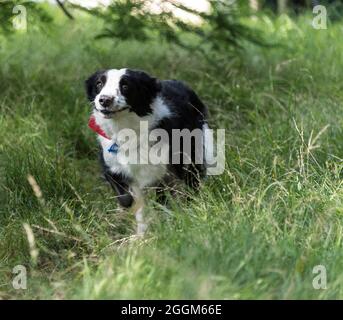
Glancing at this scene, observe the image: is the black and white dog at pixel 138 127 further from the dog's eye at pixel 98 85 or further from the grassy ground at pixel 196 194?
the grassy ground at pixel 196 194

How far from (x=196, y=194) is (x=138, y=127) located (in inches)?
23.9

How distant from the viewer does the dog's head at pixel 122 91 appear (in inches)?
185

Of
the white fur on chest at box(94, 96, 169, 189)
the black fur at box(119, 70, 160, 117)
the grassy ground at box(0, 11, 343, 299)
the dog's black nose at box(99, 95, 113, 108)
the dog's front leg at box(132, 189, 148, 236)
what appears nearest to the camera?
the grassy ground at box(0, 11, 343, 299)

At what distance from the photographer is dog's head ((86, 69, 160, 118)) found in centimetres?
470

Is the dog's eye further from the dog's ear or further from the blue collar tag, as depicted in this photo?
the blue collar tag

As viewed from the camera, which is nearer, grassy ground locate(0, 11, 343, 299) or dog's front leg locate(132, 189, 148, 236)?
grassy ground locate(0, 11, 343, 299)

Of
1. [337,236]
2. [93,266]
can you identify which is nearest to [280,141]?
[337,236]

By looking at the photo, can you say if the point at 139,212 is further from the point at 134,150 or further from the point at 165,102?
the point at 165,102

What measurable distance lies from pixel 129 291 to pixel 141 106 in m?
1.89

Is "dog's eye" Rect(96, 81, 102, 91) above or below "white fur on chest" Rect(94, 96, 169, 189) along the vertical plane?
above

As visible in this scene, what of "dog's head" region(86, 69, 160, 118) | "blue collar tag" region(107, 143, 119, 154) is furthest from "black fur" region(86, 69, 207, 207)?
"blue collar tag" region(107, 143, 119, 154)

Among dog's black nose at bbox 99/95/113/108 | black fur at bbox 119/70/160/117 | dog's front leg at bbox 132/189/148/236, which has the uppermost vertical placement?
black fur at bbox 119/70/160/117

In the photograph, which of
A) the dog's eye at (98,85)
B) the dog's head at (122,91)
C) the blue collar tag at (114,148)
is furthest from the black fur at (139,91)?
the blue collar tag at (114,148)

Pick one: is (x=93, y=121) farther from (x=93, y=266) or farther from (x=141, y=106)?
(x=93, y=266)
